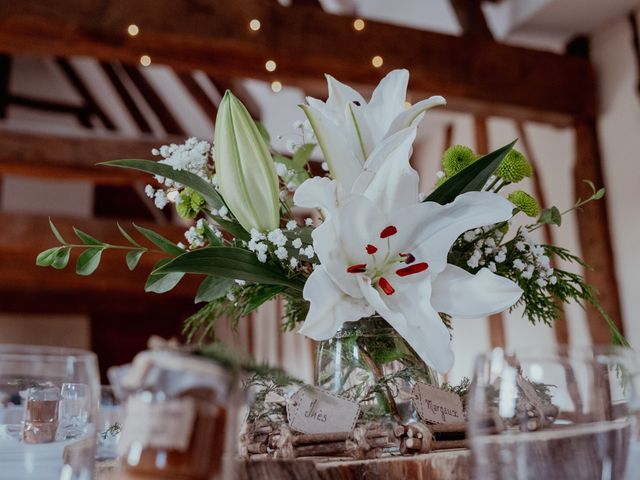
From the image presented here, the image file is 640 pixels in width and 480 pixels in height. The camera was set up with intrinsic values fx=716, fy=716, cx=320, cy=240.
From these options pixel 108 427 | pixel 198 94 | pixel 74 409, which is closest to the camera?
pixel 74 409

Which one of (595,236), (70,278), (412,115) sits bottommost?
(412,115)

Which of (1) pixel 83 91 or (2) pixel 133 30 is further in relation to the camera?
(1) pixel 83 91

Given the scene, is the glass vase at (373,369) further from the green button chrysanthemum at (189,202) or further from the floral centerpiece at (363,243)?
the green button chrysanthemum at (189,202)

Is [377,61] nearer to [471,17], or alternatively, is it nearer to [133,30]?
[471,17]

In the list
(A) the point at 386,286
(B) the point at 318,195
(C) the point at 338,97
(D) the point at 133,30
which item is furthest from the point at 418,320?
(D) the point at 133,30

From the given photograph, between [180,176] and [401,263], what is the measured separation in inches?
9.8

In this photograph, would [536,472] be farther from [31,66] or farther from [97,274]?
[31,66]

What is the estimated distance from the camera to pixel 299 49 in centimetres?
259

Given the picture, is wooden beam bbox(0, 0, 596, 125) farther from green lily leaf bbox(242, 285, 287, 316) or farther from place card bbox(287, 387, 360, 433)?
place card bbox(287, 387, 360, 433)

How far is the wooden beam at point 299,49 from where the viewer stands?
7.73ft

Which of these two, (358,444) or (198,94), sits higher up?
(198,94)

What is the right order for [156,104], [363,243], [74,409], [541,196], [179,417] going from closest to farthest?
1. [179,417]
2. [74,409]
3. [363,243]
4. [541,196]
5. [156,104]

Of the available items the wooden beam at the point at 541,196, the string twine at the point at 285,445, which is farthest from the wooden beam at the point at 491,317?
the string twine at the point at 285,445

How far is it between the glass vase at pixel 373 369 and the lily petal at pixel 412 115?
20 centimetres
